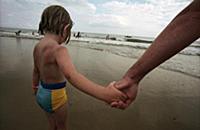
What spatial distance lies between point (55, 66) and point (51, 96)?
1.09ft

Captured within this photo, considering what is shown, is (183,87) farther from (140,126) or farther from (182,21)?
(182,21)

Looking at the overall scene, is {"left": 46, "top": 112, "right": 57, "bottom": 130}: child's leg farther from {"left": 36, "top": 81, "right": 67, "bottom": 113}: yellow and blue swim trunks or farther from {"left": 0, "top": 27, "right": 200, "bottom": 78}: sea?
{"left": 0, "top": 27, "right": 200, "bottom": 78}: sea

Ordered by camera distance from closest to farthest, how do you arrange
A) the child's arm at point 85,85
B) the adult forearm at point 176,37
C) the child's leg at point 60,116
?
the adult forearm at point 176,37, the child's arm at point 85,85, the child's leg at point 60,116

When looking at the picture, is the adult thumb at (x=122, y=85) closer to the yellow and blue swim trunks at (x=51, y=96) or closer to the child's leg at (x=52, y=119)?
the yellow and blue swim trunks at (x=51, y=96)

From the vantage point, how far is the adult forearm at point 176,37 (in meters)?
1.51

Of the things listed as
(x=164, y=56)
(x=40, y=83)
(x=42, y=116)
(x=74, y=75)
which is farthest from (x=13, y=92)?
(x=164, y=56)

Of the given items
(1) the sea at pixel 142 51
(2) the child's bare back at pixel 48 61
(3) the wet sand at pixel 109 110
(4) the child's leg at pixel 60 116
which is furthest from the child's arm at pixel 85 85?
(3) the wet sand at pixel 109 110

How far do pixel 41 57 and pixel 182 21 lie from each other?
136 cm

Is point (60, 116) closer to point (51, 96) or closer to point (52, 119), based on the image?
point (52, 119)

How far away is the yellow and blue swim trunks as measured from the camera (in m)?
2.27

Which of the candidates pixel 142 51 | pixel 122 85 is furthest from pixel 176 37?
pixel 142 51

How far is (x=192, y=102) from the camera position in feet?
16.7

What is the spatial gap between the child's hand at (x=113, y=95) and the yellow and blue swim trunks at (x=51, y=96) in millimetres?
622

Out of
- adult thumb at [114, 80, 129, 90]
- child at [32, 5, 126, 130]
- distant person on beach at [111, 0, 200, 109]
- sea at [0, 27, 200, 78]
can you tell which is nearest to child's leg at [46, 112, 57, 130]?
child at [32, 5, 126, 130]
